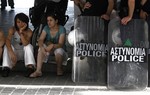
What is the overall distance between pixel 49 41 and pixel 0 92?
4.90ft

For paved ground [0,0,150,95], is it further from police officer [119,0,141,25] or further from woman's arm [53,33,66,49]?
police officer [119,0,141,25]

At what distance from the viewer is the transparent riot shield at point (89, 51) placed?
6.97m

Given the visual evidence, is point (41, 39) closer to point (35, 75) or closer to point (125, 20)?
point (35, 75)

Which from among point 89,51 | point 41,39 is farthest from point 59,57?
point 89,51

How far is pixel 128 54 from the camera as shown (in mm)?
6680

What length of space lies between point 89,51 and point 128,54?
0.68m

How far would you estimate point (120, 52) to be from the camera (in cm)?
669

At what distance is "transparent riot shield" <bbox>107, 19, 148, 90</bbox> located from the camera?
666cm

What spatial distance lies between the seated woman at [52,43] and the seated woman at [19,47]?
18 centimetres

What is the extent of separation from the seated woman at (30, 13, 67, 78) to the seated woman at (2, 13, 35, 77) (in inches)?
6.9

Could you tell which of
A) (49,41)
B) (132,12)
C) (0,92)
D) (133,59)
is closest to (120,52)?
(133,59)

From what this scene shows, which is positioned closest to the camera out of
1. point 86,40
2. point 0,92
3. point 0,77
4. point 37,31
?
point 0,92

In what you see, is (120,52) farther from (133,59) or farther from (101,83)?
(101,83)

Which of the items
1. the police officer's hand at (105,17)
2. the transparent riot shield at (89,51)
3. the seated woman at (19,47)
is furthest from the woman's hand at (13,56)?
the police officer's hand at (105,17)
